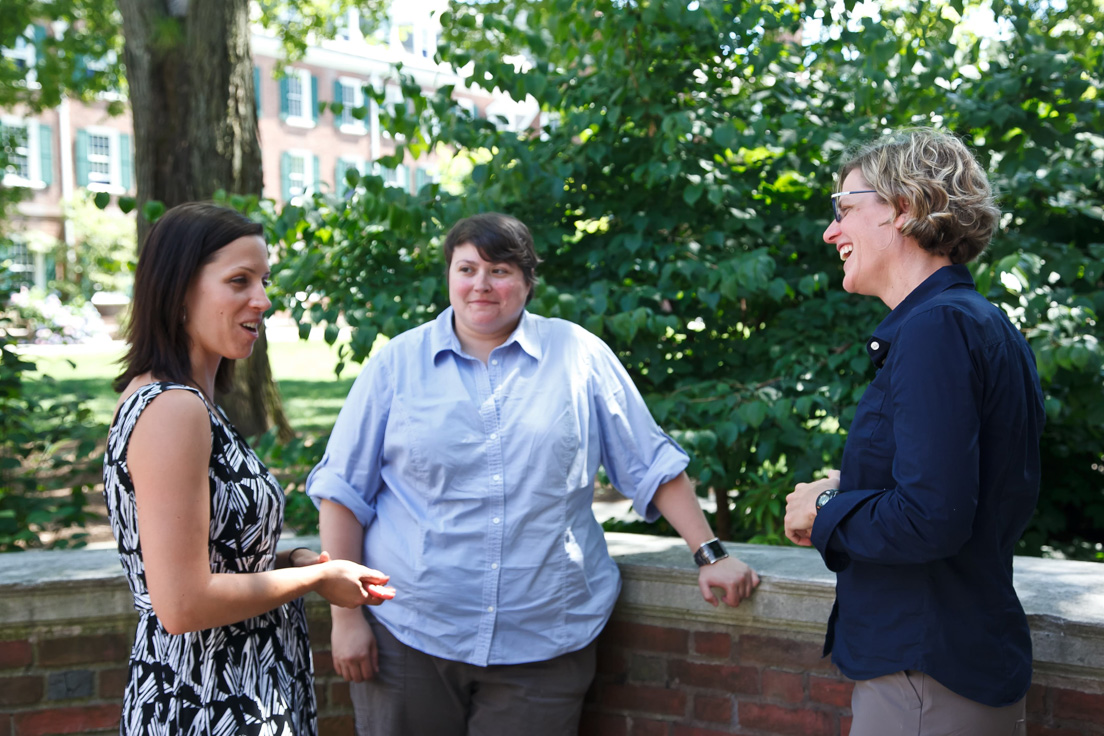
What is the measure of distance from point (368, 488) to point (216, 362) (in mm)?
572

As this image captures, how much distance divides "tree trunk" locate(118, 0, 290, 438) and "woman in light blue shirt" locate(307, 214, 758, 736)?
13.9 feet

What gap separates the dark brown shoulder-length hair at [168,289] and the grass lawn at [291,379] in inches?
149

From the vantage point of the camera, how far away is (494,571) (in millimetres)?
2268

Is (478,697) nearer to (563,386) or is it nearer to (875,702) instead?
(563,386)

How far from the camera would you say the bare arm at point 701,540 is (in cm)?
238

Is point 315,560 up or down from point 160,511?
down

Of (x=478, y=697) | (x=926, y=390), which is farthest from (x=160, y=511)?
(x=926, y=390)

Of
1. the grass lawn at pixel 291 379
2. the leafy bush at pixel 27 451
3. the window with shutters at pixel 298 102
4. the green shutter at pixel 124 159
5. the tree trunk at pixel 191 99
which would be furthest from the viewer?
the window with shutters at pixel 298 102

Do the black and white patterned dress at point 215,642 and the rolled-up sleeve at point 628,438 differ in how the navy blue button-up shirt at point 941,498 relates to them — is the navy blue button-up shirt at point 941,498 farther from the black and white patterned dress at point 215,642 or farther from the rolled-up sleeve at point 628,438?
the black and white patterned dress at point 215,642

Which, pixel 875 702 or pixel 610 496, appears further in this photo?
pixel 610 496

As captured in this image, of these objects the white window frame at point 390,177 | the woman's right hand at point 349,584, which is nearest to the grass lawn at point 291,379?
the white window frame at point 390,177

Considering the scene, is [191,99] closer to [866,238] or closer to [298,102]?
[866,238]

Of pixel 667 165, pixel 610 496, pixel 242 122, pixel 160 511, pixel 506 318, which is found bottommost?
pixel 610 496

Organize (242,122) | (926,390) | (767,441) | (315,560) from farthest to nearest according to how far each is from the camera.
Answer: (242,122) → (767,441) → (315,560) → (926,390)
